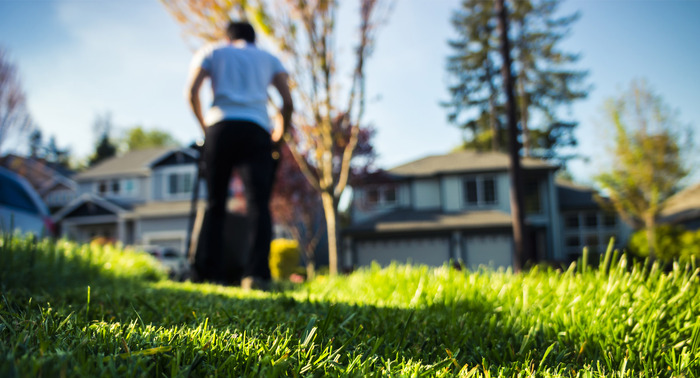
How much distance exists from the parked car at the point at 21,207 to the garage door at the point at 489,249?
18470 mm

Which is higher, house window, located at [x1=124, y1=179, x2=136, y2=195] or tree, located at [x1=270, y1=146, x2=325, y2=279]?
house window, located at [x1=124, y1=179, x2=136, y2=195]

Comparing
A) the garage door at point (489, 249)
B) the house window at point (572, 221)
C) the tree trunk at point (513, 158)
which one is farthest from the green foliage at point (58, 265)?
the house window at point (572, 221)

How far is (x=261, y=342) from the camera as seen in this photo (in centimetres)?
128

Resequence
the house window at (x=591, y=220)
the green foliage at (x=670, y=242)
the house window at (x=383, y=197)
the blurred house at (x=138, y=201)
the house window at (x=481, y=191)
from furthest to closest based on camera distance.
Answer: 1. the blurred house at (x=138, y=201)
2. the house window at (x=591, y=220)
3. the house window at (x=383, y=197)
4. the house window at (x=481, y=191)
5. the green foliage at (x=670, y=242)

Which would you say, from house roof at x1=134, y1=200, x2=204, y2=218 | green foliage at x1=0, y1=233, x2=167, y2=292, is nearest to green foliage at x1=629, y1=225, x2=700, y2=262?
green foliage at x1=0, y1=233, x2=167, y2=292

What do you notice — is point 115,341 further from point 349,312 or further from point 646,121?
point 646,121

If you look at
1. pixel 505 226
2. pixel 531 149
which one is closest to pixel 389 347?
pixel 505 226

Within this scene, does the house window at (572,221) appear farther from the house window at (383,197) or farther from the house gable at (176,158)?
the house gable at (176,158)

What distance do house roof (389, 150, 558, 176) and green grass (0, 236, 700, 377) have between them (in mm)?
20348

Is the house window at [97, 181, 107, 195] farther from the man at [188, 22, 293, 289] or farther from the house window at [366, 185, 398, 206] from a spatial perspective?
the man at [188, 22, 293, 289]

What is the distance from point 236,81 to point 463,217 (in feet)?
61.9

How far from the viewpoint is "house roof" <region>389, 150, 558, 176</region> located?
2217cm

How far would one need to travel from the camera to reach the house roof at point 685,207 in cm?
2367

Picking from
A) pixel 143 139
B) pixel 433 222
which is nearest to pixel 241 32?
pixel 433 222
